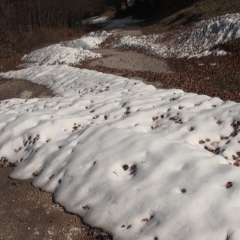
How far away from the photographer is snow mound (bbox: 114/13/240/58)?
16750mm

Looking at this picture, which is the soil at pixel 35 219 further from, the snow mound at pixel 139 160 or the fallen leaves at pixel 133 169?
the fallen leaves at pixel 133 169

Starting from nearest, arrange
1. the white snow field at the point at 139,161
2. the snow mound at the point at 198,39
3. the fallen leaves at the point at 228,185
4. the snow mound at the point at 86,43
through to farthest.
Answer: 1. the white snow field at the point at 139,161
2. the fallen leaves at the point at 228,185
3. the snow mound at the point at 198,39
4. the snow mound at the point at 86,43

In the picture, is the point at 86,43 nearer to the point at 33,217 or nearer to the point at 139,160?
the point at 139,160

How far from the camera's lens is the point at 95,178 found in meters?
4.56

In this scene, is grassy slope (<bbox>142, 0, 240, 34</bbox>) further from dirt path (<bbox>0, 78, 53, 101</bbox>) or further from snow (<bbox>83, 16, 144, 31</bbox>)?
dirt path (<bbox>0, 78, 53, 101</bbox>)

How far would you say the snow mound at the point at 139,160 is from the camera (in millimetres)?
3539

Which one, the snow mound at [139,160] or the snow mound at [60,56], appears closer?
the snow mound at [139,160]

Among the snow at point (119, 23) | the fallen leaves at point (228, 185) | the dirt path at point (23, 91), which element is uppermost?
the fallen leaves at point (228, 185)

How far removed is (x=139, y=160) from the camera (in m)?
4.65

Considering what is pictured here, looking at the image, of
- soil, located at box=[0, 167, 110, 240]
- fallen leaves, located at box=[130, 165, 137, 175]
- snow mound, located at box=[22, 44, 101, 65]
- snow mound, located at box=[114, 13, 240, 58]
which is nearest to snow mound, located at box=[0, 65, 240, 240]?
fallen leaves, located at box=[130, 165, 137, 175]

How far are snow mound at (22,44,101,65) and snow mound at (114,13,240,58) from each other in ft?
16.0

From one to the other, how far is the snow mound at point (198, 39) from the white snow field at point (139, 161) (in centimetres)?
1033

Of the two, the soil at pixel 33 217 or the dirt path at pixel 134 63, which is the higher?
the soil at pixel 33 217

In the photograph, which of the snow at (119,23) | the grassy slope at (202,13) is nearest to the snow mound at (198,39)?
the grassy slope at (202,13)
